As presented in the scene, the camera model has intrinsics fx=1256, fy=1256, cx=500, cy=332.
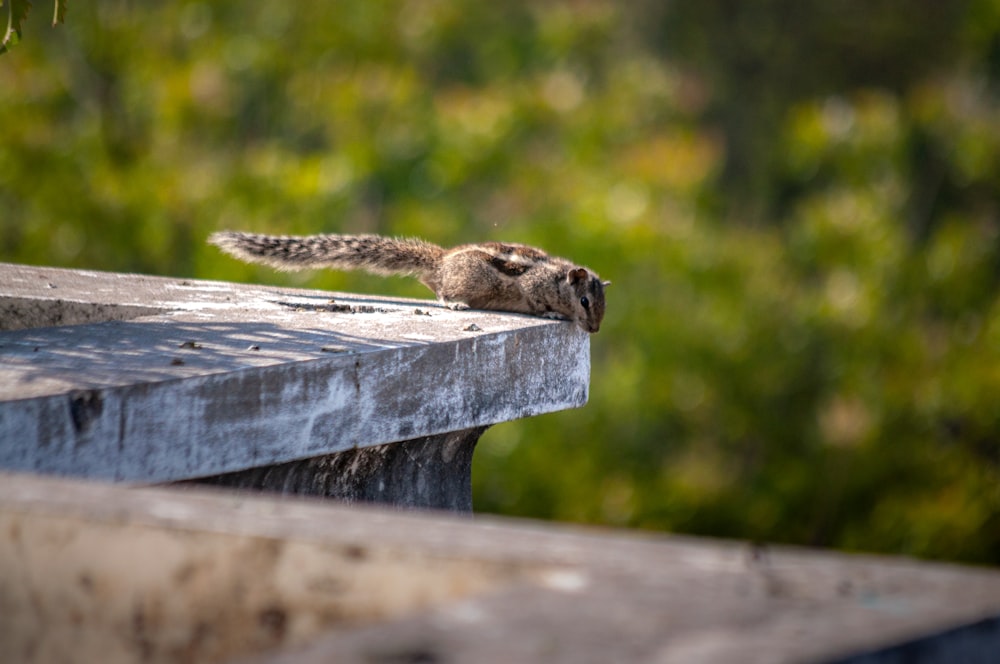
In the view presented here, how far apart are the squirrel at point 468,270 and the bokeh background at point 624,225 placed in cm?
518

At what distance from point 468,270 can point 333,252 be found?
656 millimetres

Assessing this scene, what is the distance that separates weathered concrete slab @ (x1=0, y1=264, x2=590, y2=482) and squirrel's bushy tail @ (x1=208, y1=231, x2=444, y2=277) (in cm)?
45

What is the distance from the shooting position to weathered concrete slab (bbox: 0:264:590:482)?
2969 mm

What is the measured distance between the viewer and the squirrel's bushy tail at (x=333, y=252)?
18.7 ft

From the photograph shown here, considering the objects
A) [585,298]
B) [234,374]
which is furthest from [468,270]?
[234,374]

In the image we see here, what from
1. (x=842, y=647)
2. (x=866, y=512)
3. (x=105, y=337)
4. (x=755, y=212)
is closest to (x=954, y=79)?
(x=755, y=212)

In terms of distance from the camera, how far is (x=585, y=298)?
609 cm

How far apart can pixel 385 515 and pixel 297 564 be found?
8.3 inches

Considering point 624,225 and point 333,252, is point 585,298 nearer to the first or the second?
point 333,252

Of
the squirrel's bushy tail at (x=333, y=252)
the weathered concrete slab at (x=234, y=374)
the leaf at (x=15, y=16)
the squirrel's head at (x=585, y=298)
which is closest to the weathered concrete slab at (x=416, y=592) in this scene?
the weathered concrete slab at (x=234, y=374)

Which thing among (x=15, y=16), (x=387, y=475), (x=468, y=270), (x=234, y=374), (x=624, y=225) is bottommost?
(x=387, y=475)

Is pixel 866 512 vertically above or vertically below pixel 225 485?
below

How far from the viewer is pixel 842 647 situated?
5.08ft

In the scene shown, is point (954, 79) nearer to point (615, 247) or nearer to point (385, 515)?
point (615, 247)
